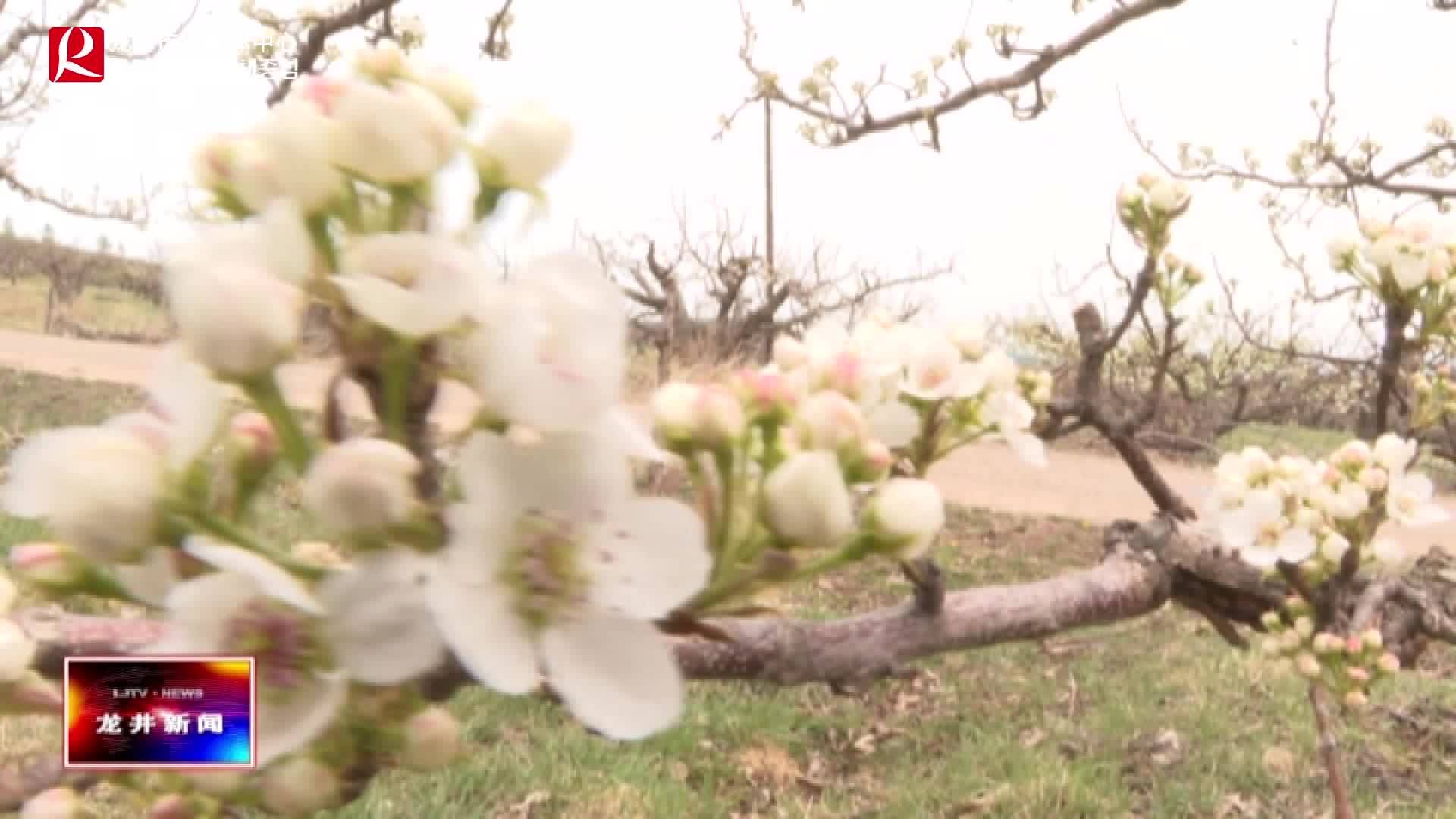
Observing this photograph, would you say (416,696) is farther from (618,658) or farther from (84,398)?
(84,398)

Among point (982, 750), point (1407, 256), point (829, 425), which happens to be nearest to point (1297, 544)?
point (1407, 256)

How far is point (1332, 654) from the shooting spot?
93 centimetres

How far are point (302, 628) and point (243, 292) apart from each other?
0.09 metres

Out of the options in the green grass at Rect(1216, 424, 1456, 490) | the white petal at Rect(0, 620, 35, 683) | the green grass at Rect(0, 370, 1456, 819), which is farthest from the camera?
the green grass at Rect(1216, 424, 1456, 490)

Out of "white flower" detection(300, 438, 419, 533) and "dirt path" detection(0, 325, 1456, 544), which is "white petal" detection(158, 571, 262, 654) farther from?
"dirt path" detection(0, 325, 1456, 544)

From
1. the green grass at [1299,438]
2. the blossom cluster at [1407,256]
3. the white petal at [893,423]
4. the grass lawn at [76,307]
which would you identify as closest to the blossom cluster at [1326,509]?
the blossom cluster at [1407,256]

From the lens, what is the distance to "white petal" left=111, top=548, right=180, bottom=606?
0.34 metres

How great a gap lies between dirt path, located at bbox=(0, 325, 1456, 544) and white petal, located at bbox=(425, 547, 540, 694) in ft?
16.6

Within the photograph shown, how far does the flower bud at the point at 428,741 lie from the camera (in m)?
0.36

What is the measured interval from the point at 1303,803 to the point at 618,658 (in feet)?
8.07

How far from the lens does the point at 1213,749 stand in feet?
8.64

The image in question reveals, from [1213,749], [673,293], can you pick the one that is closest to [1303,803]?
[1213,749]

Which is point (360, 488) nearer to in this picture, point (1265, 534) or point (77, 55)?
point (1265, 534)

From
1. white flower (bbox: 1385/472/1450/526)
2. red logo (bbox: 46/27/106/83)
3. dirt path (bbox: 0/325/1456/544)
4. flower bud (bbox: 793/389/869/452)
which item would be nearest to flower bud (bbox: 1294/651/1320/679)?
white flower (bbox: 1385/472/1450/526)
